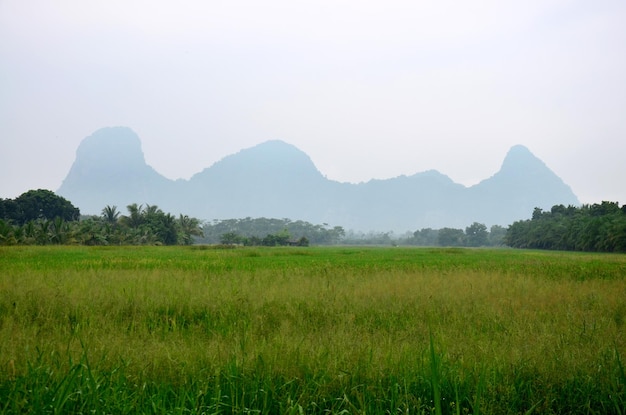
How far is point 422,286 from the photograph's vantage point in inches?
372

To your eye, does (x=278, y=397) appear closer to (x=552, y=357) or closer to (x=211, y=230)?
(x=552, y=357)

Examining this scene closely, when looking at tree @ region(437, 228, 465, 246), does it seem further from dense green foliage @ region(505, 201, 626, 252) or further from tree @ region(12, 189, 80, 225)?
tree @ region(12, 189, 80, 225)

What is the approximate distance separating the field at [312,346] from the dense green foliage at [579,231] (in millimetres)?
43774

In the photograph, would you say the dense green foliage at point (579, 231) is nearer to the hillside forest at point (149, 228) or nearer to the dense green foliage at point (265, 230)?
the hillside forest at point (149, 228)

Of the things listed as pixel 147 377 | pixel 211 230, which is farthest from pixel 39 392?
pixel 211 230

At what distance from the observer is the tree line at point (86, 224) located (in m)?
42.5

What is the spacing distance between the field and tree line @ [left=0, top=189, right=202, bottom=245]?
3809 cm

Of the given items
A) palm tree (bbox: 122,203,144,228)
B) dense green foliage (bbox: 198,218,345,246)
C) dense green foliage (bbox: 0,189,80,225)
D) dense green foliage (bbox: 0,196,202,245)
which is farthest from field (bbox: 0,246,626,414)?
dense green foliage (bbox: 198,218,345,246)

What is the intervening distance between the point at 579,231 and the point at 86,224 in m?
61.6

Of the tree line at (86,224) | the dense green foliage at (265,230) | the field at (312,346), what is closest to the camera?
the field at (312,346)

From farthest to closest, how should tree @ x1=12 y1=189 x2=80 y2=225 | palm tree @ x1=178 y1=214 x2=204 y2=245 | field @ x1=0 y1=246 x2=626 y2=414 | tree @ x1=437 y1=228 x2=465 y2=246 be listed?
1. tree @ x1=437 y1=228 x2=465 y2=246
2. palm tree @ x1=178 y1=214 x2=204 y2=245
3. tree @ x1=12 y1=189 x2=80 y2=225
4. field @ x1=0 y1=246 x2=626 y2=414

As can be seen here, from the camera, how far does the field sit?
300 centimetres

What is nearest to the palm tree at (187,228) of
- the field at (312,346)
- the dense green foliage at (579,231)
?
the dense green foliage at (579,231)

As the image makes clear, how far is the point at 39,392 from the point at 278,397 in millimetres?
1575
